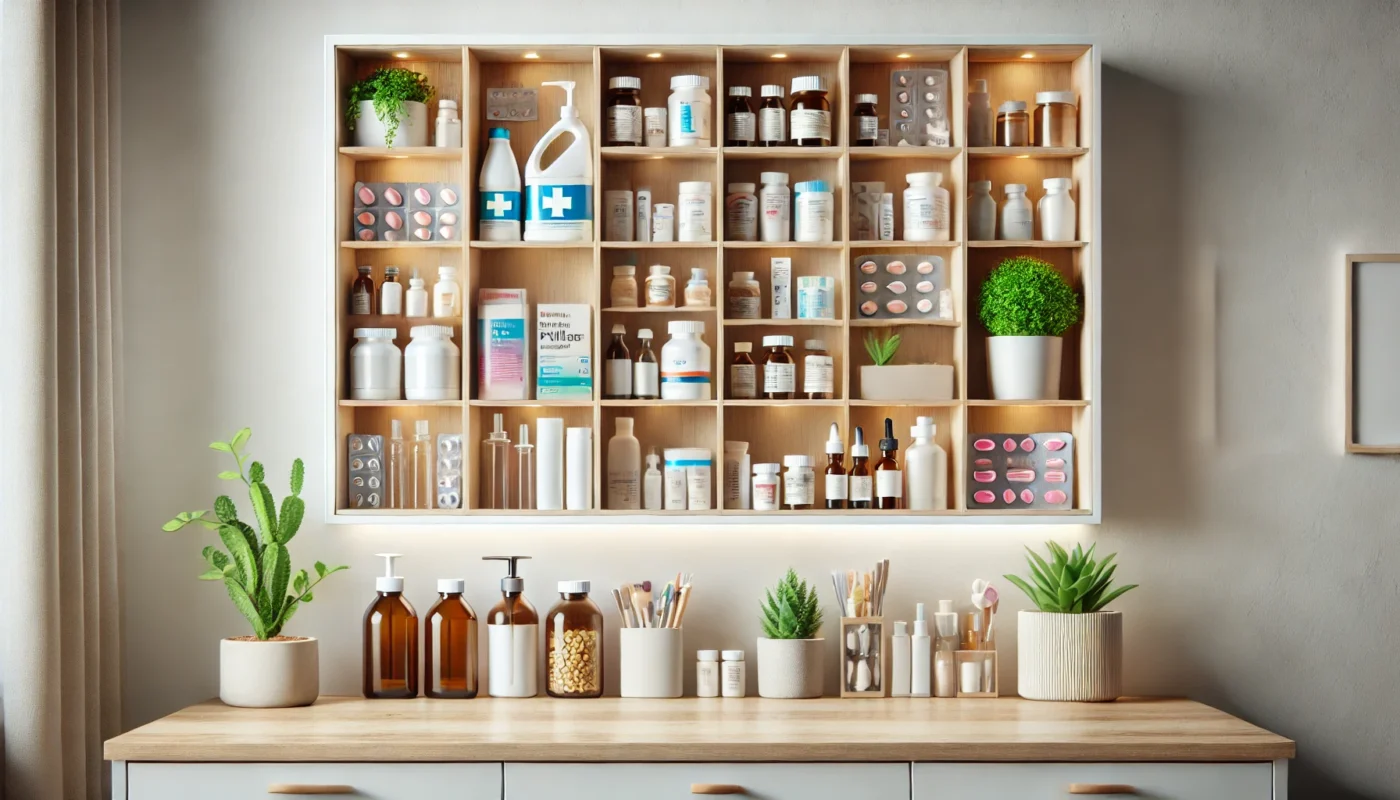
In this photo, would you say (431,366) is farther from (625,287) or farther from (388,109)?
(388,109)

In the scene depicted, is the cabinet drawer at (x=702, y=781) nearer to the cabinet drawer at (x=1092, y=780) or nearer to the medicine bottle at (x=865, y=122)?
the cabinet drawer at (x=1092, y=780)

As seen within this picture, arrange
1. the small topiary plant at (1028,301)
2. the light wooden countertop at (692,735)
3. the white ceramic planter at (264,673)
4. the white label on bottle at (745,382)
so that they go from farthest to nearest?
the white label on bottle at (745,382), the small topiary plant at (1028,301), the white ceramic planter at (264,673), the light wooden countertop at (692,735)

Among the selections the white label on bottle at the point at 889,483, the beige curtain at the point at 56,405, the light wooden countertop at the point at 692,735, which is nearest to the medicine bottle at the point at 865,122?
the white label on bottle at the point at 889,483

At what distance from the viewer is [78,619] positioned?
256 cm

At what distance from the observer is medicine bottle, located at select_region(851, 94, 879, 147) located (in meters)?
2.80

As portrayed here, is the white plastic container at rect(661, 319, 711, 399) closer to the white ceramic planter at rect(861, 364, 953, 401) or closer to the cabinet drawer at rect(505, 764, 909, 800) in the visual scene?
the white ceramic planter at rect(861, 364, 953, 401)

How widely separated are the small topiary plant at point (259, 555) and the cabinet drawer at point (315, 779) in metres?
0.41

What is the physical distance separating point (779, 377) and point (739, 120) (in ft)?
1.92

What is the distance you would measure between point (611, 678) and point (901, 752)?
0.81 meters

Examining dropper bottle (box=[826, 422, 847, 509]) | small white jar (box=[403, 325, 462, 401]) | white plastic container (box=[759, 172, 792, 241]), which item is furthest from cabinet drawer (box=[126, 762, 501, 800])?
white plastic container (box=[759, 172, 792, 241])

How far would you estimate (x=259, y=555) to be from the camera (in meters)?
2.68

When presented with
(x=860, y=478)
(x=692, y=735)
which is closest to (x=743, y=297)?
(x=860, y=478)

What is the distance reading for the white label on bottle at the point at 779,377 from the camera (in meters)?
2.75

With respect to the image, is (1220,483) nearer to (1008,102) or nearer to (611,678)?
(1008,102)
